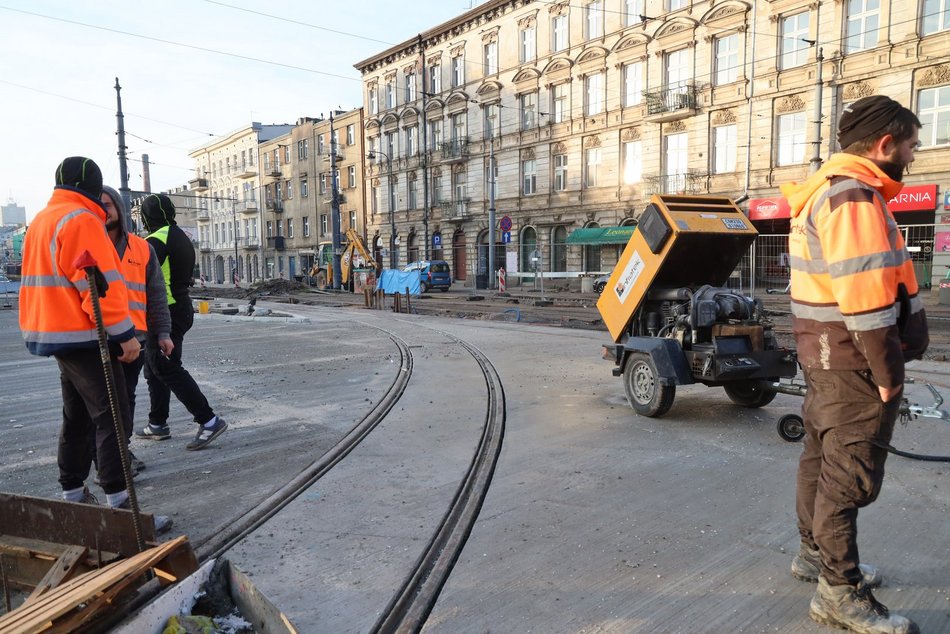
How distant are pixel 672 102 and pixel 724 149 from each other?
3.36 meters

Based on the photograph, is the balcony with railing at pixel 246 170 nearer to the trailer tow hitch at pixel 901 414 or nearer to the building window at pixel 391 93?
the building window at pixel 391 93

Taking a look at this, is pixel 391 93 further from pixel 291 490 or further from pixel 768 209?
pixel 291 490

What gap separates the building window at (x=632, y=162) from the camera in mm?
31359

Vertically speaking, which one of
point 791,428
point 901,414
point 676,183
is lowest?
point 791,428

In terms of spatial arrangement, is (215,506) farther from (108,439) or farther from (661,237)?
(661,237)

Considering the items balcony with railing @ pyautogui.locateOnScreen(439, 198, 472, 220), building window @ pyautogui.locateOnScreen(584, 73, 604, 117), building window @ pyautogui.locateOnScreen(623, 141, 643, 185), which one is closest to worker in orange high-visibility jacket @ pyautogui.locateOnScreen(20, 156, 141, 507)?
building window @ pyautogui.locateOnScreen(623, 141, 643, 185)

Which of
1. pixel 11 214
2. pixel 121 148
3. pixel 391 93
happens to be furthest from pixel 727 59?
pixel 11 214

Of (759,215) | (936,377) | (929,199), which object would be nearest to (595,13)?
(759,215)

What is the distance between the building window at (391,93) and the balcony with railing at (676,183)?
24.6 metres

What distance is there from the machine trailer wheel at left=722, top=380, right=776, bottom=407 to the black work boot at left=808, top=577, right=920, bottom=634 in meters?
3.59

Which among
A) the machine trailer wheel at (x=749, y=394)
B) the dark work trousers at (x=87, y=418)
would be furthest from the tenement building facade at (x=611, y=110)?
the dark work trousers at (x=87, y=418)

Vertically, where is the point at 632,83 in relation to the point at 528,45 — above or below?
below

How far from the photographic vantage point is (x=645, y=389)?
19.8 feet

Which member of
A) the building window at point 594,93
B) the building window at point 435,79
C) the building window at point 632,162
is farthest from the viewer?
the building window at point 435,79
